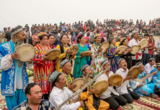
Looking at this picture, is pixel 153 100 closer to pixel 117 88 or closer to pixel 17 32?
pixel 117 88

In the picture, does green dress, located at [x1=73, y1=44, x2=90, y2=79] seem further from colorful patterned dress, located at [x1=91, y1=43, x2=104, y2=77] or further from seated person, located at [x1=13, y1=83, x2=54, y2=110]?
seated person, located at [x1=13, y1=83, x2=54, y2=110]

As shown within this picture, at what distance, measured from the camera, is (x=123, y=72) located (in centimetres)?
400

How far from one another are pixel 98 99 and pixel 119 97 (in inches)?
25.6

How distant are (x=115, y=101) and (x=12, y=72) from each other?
2324mm

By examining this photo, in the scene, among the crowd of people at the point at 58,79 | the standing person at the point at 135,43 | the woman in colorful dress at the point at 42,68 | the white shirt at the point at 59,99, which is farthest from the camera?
the standing person at the point at 135,43

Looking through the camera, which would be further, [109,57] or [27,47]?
[109,57]

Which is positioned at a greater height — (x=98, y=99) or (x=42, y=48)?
(x=42, y=48)

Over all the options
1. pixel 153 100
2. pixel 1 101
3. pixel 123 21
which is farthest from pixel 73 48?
pixel 123 21

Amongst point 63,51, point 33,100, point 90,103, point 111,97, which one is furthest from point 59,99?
point 111,97

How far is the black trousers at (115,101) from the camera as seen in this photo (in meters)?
3.42

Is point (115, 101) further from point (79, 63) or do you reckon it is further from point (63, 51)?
point (63, 51)

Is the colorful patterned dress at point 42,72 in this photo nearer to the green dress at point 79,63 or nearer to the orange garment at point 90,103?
the orange garment at point 90,103

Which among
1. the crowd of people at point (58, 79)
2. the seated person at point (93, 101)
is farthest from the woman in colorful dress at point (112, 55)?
the seated person at point (93, 101)

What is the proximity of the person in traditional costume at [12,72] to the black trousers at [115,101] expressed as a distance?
194 cm
